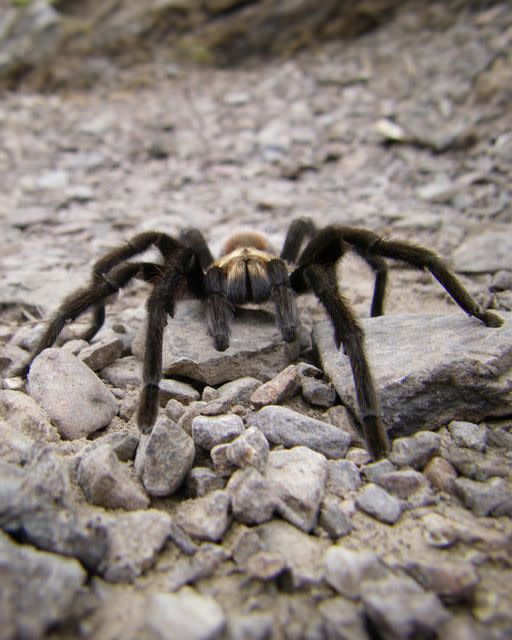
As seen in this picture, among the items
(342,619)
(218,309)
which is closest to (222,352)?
(218,309)

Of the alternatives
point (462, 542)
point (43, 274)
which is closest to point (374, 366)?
point (462, 542)

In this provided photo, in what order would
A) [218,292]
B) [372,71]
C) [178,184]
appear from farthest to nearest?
[372,71] < [178,184] < [218,292]

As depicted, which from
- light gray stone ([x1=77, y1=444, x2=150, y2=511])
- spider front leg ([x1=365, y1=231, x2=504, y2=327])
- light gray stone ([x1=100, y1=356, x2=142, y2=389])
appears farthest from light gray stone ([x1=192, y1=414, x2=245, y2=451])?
spider front leg ([x1=365, y1=231, x2=504, y2=327])

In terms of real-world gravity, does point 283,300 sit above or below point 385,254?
below

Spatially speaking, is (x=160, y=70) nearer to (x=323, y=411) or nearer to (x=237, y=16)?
(x=237, y=16)

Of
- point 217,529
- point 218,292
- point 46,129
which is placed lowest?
point 217,529

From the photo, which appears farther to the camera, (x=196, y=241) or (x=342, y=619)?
(x=196, y=241)

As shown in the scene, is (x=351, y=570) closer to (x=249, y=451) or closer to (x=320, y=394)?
(x=249, y=451)

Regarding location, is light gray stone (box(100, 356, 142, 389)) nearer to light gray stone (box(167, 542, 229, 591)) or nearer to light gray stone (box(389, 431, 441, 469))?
light gray stone (box(167, 542, 229, 591))
